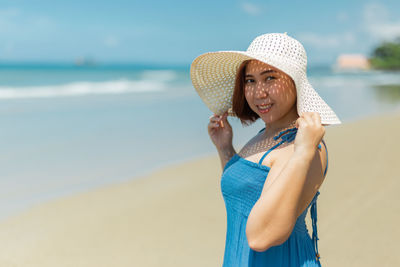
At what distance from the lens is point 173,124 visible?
9.70m

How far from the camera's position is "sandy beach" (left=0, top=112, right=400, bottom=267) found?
145 inches

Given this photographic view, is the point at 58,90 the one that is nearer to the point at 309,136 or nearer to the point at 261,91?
the point at 261,91

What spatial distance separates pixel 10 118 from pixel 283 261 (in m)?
10.4

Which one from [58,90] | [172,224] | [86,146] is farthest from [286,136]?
[58,90]

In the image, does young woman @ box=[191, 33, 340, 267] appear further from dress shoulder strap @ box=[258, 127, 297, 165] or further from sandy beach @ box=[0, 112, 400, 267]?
sandy beach @ box=[0, 112, 400, 267]

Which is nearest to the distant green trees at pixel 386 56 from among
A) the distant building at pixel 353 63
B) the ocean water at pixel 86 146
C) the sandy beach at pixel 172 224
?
the distant building at pixel 353 63

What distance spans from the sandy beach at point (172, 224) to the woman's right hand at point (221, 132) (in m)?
1.81

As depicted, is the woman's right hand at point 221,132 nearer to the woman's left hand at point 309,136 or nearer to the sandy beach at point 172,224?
the woman's left hand at point 309,136

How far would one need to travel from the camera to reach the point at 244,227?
1612mm

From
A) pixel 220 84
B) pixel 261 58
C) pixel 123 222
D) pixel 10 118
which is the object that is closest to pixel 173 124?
pixel 10 118

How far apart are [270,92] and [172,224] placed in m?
3.00

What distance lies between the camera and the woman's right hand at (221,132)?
7.07 ft

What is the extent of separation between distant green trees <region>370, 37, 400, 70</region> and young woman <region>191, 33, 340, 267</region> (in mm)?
74815

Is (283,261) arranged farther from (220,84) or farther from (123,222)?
(123,222)
